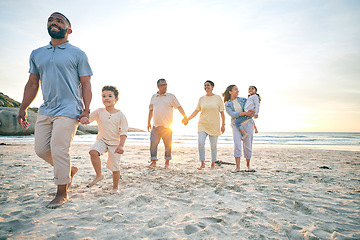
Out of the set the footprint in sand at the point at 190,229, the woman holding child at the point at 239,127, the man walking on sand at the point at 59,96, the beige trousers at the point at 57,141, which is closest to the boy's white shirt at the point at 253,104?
the woman holding child at the point at 239,127

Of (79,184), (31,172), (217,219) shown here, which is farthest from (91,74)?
(31,172)

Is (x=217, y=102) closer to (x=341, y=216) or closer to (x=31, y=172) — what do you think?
(x=341, y=216)

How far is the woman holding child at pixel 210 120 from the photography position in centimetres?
517

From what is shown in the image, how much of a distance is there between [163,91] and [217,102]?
149 cm

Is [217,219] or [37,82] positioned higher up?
[37,82]

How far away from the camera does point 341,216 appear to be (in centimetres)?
230

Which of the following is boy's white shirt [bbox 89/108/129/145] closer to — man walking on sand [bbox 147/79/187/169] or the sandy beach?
the sandy beach

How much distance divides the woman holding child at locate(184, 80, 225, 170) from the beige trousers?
3291 mm

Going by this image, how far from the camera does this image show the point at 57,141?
244cm

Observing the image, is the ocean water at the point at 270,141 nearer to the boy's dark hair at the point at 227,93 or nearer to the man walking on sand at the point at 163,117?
the man walking on sand at the point at 163,117

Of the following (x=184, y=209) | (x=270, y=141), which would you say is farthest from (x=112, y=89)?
(x=270, y=141)

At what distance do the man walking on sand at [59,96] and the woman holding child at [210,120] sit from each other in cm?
318

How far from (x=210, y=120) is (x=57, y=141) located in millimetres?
3599

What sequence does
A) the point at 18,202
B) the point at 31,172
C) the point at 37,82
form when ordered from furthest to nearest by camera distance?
the point at 31,172 → the point at 37,82 → the point at 18,202
